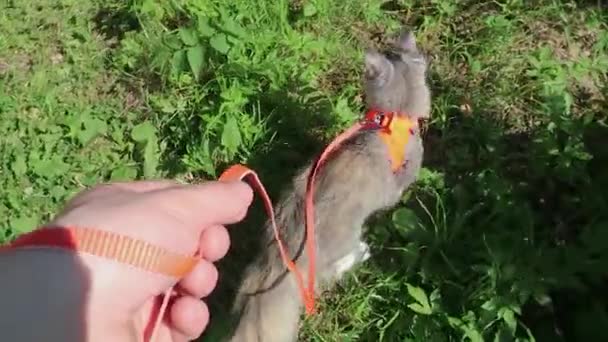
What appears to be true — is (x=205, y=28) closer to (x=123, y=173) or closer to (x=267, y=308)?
(x=123, y=173)

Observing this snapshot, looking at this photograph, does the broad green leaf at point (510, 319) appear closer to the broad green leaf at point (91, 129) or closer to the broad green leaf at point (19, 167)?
the broad green leaf at point (91, 129)

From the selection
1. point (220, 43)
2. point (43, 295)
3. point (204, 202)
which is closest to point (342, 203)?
point (220, 43)

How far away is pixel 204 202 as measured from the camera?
2291mm

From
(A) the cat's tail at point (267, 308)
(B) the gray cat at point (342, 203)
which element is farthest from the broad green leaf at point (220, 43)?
(A) the cat's tail at point (267, 308)

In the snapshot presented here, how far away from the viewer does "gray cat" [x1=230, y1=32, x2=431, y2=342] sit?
3320mm

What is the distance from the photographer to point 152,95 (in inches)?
175

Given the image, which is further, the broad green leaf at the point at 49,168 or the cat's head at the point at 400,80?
the broad green leaf at the point at 49,168

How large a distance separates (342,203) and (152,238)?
1.56 m

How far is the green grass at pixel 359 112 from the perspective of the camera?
3.50 metres

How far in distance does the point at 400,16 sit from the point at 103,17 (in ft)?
5.25

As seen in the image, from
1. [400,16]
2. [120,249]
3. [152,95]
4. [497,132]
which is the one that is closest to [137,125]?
[152,95]

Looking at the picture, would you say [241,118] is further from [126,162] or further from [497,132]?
[497,132]

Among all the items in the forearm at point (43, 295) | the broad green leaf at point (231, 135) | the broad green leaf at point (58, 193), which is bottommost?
the broad green leaf at point (58, 193)

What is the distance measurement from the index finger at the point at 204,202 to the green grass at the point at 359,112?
1.32 m
